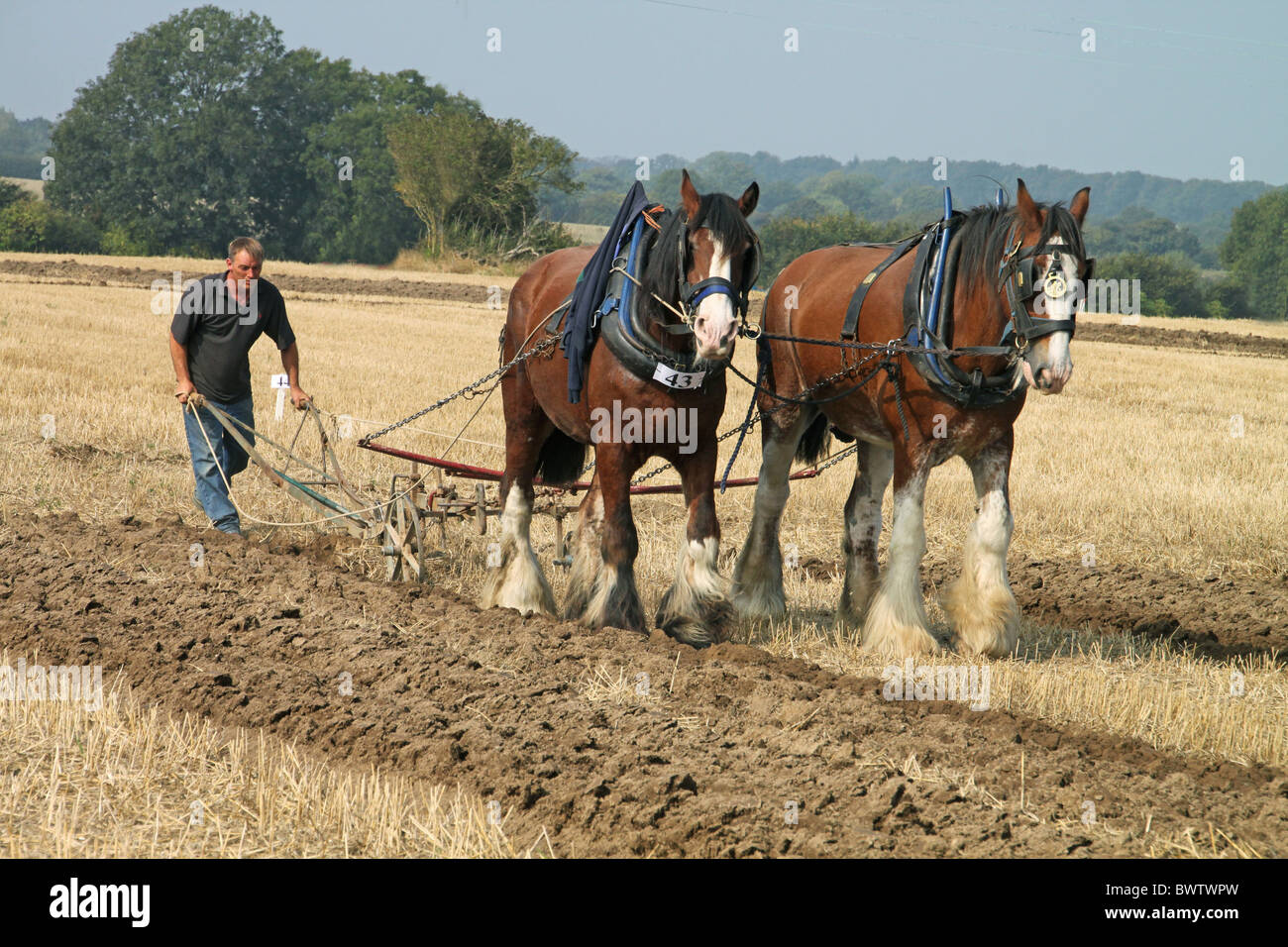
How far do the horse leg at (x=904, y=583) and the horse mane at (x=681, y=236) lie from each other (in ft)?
4.83

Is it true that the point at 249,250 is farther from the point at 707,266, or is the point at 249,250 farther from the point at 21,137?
the point at 21,137

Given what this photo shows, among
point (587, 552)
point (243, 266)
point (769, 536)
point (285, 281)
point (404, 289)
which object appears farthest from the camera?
point (404, 289)

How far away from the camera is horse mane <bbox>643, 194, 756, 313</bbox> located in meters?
5.38

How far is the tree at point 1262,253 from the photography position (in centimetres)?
6506

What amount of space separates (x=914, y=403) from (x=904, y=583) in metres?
0.91

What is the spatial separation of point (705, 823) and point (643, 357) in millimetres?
2403

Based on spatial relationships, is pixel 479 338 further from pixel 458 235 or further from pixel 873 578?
pixel 458 235

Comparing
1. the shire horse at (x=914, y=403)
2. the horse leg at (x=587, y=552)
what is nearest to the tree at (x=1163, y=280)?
the shire horse at (x=914, y=403)

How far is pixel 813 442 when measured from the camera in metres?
7.61

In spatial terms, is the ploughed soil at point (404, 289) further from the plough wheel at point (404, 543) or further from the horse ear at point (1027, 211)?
the horse ear at point (1027, 211)

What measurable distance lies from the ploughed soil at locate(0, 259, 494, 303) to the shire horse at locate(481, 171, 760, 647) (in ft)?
84.9

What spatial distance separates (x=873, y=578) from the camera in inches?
271

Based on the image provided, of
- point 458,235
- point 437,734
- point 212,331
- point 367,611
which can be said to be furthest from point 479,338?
point 458,235

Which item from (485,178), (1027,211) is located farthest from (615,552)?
(485,178)
